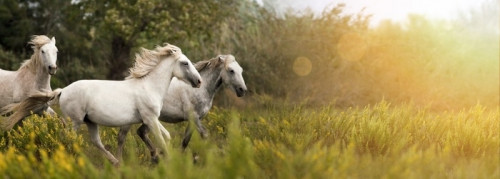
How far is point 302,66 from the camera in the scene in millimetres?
14164

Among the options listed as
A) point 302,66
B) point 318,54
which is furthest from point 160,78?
point 318,54

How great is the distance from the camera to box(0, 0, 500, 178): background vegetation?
154 inches

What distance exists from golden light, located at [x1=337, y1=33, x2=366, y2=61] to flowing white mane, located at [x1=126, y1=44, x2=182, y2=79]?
9425mm

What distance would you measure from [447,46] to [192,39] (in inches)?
380

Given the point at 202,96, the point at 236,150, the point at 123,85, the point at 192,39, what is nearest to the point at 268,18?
the point at 192,39

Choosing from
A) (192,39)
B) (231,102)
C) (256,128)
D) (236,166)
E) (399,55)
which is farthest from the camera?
(192,39)

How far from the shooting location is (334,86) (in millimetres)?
13992

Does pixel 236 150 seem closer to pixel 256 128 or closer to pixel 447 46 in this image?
pixel 256 128

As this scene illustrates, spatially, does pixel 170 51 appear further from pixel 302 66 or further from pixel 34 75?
pixel 302 66

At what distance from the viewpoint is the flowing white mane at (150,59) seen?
20.0 feet

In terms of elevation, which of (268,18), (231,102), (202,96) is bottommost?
(231,102)

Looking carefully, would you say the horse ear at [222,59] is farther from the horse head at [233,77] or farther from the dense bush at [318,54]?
the dense bush at [318,54]

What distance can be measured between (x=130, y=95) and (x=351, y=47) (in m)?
10.4

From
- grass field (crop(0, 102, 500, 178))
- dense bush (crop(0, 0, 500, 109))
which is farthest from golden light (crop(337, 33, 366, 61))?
grass field (crop(0, 102, 500, 178))
